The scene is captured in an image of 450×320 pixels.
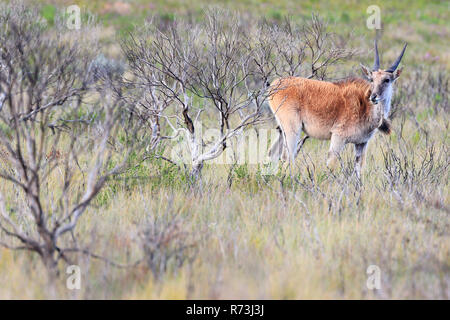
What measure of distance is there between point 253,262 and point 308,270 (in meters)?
0.49

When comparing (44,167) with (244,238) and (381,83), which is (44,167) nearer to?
(244,238)

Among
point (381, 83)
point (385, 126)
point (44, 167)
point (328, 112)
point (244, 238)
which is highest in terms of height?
point (381, 83)

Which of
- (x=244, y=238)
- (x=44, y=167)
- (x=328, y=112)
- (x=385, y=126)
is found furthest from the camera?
(x=385, y=126)

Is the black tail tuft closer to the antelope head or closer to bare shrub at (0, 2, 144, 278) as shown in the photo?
the antelope head

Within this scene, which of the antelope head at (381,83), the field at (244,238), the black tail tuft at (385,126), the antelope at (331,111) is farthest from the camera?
the black tail tuft at (385,126)

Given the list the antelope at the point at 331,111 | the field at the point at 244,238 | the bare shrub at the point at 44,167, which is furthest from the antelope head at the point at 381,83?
the bare shrub at the point at 44,167

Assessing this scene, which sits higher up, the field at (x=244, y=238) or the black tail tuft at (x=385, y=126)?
the black tail tuft at (x=385, y=126)

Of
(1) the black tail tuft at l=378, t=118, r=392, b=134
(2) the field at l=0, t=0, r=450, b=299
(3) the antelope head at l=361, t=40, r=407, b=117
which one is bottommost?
(2) the field at l=0, t=0, r=450, b=299

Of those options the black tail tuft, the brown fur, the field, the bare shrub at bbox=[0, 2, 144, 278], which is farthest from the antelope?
the bare shrub at bbox=[0, 2, 144, 278]

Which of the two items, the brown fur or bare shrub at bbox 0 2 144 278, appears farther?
the brown fur

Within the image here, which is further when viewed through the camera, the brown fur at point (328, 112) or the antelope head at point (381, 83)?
the brown fur at point (328, 112)

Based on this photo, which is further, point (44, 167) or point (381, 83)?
point (381, 83)

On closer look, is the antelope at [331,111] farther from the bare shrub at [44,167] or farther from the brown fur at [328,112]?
the bare shrub at [44,167]

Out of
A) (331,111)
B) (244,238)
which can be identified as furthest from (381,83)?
(244,238)
